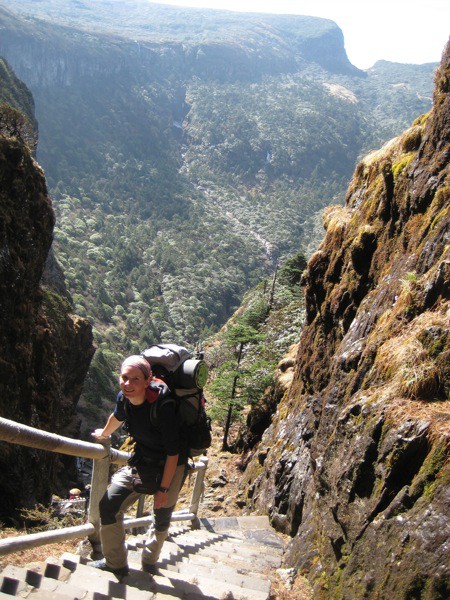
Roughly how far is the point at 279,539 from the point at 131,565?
164 inches

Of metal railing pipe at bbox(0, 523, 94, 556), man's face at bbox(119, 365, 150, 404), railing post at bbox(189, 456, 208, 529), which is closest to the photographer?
metal railing pipe at bbox(0, 523, 94, 556)

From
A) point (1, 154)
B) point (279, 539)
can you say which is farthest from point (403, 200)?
point (1, 154)


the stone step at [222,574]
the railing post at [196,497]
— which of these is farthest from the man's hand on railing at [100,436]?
the railing post at [196,497]

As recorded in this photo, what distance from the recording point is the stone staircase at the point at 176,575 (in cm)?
372

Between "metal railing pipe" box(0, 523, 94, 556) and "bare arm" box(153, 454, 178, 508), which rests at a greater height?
"bare arm" box(153, 454, 178, 508)

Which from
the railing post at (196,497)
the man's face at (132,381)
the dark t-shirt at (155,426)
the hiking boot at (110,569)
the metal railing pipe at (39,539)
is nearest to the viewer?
the metal railing pipe at (39,539)

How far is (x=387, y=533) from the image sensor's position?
4.47 m

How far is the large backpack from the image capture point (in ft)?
15.6

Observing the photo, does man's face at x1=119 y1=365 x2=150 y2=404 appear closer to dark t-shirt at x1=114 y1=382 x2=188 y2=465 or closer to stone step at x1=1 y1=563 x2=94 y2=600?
dark t-shirt at x1=114 y1=382 x2=188 y2=465

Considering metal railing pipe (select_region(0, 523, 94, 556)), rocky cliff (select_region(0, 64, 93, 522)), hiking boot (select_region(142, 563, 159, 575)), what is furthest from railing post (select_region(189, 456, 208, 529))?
rocky cliff (select_region(0, 64, 93, 522))

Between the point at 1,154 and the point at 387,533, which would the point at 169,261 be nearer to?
the point at 1,154

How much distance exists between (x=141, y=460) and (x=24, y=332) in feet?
44.4

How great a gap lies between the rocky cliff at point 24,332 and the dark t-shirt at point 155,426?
9757 mm

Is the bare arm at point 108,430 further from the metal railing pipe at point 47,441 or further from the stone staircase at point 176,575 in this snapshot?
the stone staircase at point 176,575
